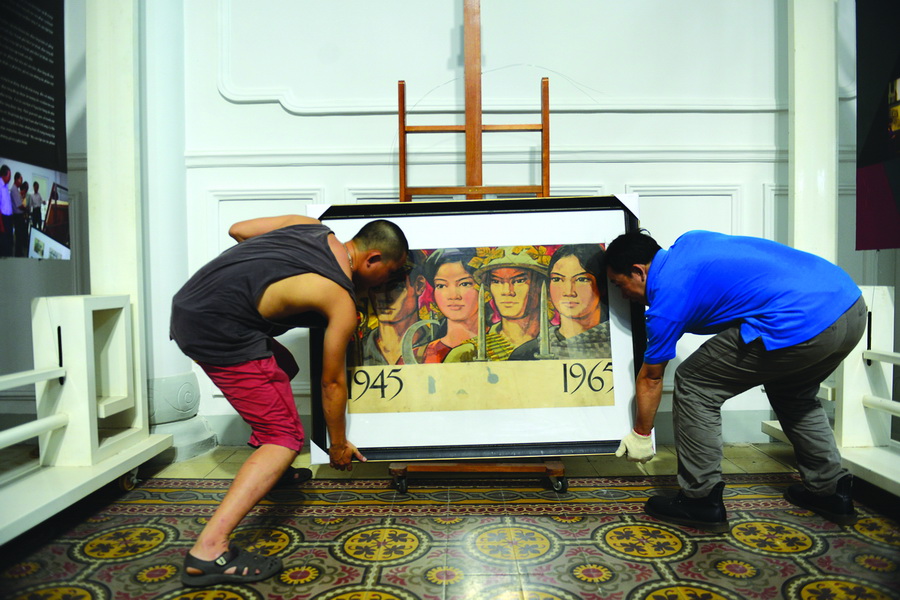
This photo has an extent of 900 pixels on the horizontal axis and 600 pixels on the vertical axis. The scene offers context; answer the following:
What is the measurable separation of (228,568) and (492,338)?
1.07 meters

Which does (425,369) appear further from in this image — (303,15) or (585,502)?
(303,15)

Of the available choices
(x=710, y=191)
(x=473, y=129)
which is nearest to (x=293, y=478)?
(x=473, y=129)

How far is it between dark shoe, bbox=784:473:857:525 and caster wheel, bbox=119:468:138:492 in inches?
94.8

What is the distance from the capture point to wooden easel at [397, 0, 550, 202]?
2.24 metres

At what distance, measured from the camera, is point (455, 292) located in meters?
1.99

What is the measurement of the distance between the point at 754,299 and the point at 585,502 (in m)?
0.89

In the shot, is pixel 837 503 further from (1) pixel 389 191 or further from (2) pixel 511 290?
(1) pixel 389 191

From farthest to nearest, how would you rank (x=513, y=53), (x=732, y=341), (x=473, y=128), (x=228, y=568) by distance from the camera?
(x=513, y=53), (x=473, y=128), (x=732, y=341), (x=228, y=568)

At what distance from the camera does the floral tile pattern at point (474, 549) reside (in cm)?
142

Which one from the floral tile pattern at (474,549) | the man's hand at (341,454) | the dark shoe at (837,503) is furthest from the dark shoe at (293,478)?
the dark shoe at (837,503)

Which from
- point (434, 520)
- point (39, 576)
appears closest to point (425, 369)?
point (434, 520)

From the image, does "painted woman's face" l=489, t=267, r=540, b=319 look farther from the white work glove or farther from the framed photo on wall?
the white work glove

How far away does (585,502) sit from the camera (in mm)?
1959

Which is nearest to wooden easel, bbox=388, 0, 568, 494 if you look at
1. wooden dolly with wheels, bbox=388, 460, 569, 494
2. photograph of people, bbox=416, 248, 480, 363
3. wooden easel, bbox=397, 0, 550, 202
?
wooden easel, bbox=397, 0, 550, 202
